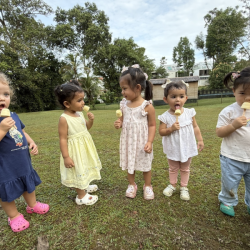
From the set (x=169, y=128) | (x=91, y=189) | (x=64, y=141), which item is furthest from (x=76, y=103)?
(x=91, y=189)

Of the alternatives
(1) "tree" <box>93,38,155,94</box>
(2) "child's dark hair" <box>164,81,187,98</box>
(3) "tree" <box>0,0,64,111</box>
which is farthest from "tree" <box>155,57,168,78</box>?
(2) "child's dark hair" <box>164,81,187,98</box>

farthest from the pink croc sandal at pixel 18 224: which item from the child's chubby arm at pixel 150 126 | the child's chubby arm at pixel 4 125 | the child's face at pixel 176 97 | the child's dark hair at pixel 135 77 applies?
the child's face at pixel 176 97

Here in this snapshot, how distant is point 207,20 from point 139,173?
38794 millimetres

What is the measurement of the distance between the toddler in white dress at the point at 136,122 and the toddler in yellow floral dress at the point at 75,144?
0.44 meters

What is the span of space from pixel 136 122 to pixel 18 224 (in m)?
1.67

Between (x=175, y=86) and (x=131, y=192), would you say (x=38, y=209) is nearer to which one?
(x=131, y=192)

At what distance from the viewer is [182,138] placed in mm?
2008

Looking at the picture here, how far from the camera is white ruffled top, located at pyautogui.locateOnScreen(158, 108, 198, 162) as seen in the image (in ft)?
6.56

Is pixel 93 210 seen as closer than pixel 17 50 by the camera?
Yes

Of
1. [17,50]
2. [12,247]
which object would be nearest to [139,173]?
[12,247]

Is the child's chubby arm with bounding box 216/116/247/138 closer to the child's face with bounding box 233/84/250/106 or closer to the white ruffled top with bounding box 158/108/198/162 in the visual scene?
the child's face with bounding box 233/84/250/106

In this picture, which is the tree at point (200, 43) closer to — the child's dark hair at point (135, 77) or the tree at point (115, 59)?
the tree at point (115, 59)

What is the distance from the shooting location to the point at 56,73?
23.2m

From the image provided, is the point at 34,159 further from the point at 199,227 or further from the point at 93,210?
the point at 199,227
